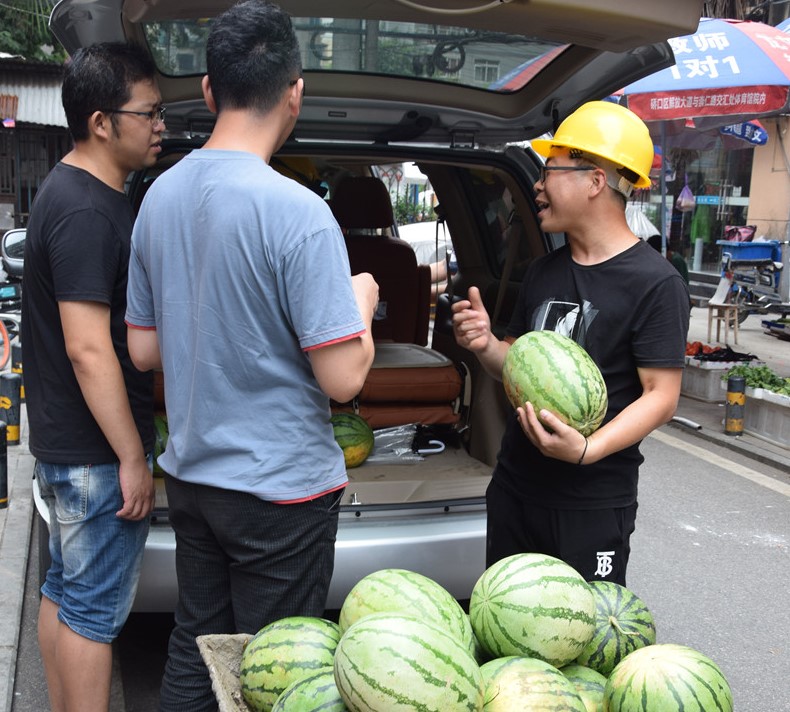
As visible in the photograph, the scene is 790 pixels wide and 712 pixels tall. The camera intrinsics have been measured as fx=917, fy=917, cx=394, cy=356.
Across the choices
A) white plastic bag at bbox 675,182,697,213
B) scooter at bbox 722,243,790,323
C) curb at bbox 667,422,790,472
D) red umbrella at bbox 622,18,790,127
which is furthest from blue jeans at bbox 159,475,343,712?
white plastic bag at bbox 675,182,697,213

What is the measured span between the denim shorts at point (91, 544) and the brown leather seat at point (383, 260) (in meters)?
2.75

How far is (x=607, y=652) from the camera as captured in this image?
81.6 inches

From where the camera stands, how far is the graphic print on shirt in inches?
109

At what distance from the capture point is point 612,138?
Result: 107 inches

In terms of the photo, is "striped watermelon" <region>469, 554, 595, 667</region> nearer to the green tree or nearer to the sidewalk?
the sidewalk

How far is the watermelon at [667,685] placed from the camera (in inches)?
69.1

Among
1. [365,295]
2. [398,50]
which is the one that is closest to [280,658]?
[365,295]

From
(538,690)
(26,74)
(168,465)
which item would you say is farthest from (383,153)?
(26,74)

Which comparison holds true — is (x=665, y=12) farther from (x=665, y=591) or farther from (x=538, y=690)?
(x=665, y=591)

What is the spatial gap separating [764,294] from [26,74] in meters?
14.3

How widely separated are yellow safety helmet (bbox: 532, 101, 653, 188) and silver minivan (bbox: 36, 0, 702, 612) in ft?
0.82

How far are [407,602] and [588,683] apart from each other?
0.43 m

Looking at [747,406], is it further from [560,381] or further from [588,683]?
[588,683]

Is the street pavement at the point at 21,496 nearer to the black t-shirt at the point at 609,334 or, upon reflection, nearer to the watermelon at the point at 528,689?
the black t-shirt at the point at 609,334
